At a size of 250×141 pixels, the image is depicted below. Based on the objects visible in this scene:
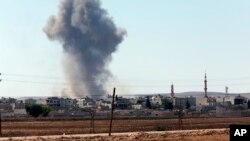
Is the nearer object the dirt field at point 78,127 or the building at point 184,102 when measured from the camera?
the dirt field at point 78,127

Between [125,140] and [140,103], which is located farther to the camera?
[140,103]

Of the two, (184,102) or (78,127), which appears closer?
(78,127)

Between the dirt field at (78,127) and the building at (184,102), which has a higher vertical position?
the building at (184,102)

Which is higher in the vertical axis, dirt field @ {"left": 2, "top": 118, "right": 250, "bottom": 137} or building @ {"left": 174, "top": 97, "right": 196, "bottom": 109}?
building @ {"left": 174, "top": 97, "right": 196, "bottom": 109}

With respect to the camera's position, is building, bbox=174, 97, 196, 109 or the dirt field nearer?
the dirt field

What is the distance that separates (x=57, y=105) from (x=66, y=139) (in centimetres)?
14450

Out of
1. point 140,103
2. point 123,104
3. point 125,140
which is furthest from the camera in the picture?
point 140,103

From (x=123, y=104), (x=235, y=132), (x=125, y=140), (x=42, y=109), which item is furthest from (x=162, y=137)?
(x=123, y=104)

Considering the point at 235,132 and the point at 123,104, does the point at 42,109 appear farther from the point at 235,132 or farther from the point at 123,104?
the point at 235,132

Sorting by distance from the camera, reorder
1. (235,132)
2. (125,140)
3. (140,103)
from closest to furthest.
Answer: (235,132), (125,140), (140,103)

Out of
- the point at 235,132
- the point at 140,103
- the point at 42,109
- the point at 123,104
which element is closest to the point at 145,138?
the point at 235,132

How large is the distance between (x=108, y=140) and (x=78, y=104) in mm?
154315

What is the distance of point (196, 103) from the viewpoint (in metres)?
195

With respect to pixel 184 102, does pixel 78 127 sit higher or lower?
lower
